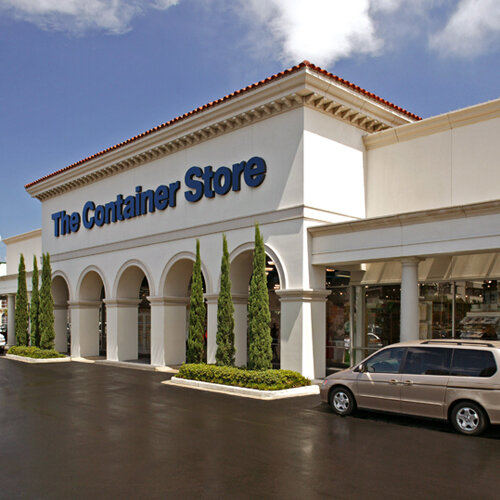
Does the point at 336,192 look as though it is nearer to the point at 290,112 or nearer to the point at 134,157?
the point at 290,112

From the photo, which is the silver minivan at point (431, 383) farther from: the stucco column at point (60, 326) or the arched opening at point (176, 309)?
the stucco column at point (60, 326)

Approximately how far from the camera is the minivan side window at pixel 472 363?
10.3 metres

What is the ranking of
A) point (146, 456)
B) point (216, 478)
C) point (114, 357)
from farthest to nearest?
point (114, 357) < point (146, 456) < point (216, 478)

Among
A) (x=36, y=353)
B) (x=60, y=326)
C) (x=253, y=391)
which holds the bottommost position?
(x=36, y=353)

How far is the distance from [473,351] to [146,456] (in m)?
6.26

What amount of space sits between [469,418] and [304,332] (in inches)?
269

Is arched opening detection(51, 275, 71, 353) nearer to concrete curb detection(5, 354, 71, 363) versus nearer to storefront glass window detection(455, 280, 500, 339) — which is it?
concrete curb detection(5, 354, 71, 363)

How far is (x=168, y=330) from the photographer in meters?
22.0

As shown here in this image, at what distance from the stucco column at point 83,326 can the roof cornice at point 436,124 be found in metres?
15.8

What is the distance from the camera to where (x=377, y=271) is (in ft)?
62.1

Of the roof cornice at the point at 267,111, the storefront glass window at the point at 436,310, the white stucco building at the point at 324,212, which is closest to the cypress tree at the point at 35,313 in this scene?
the white stucco building at the point at 324,212

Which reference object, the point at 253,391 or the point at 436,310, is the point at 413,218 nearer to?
the point at 436,310

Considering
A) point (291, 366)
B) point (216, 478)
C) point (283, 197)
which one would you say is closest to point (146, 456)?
point (216, 478)

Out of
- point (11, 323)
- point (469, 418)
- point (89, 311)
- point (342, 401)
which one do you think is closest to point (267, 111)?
Result: point (342, 401)
